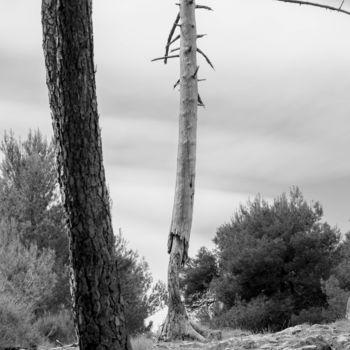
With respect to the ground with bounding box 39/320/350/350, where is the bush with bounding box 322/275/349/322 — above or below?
above

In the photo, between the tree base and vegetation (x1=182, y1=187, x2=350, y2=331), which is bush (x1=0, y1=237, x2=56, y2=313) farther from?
the tree base

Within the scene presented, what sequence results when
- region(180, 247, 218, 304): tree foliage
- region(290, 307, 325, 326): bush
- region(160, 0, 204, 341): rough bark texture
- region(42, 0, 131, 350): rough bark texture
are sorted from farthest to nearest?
region(180, 247, 218, 304): tree foliage, region(290, 307, 325, 326): bush, region(160, 0, 204, 341): rough bark texture, region(42, 0, 131, 350): rough bark texture

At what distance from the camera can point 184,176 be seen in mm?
12945

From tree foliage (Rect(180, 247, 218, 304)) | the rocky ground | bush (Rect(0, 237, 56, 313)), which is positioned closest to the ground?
the rocky ground

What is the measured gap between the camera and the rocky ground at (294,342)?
924 cm

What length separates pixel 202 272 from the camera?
29.5 metres

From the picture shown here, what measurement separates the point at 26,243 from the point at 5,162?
379cm

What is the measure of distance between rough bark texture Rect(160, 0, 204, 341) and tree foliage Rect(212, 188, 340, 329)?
46.5ft

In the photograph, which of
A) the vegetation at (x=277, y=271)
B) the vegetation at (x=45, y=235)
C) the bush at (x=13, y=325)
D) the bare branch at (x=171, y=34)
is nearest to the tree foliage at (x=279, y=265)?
the vegetation at (x=277, y=271)

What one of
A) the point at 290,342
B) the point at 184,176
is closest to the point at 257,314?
the point at 184,176

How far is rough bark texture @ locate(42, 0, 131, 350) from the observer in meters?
6.70

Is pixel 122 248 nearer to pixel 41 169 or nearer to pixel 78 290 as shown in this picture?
pixel 41 169

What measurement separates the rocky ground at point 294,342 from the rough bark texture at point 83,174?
3.24 m

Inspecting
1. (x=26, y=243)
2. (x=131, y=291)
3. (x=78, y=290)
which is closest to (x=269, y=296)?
(x=131, y=291)
